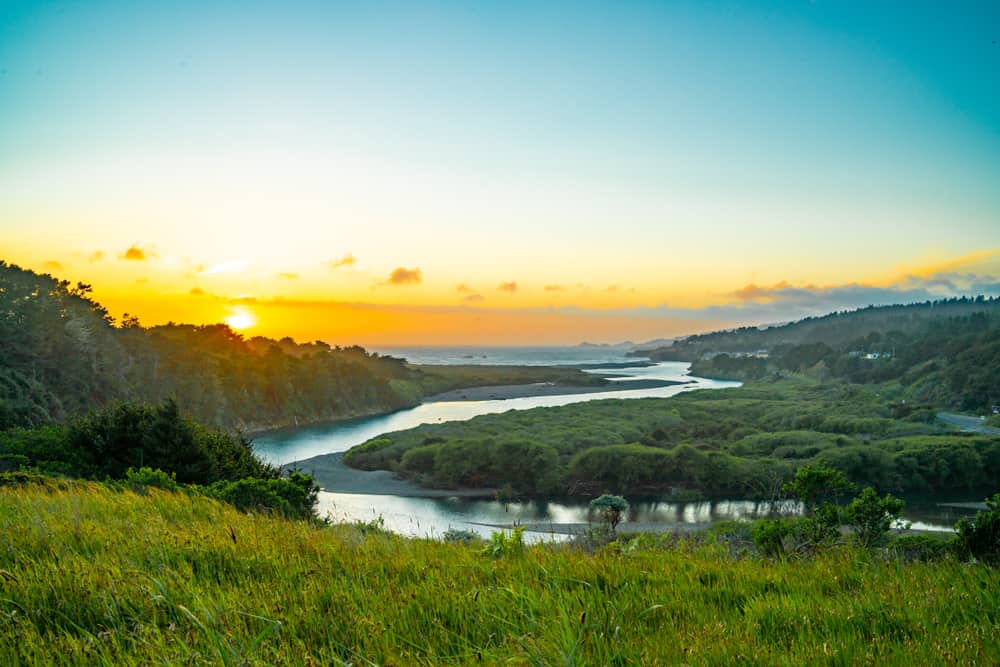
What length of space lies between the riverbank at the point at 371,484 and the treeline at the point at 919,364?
4802 centimetres

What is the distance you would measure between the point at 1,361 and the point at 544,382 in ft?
334

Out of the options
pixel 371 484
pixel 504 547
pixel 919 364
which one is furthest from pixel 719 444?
pixel 919 364

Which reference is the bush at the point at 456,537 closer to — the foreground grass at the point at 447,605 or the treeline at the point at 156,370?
the foreground grass at the point at 447,605

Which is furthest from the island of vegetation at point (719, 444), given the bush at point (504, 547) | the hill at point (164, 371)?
the hill at point (164, 371)

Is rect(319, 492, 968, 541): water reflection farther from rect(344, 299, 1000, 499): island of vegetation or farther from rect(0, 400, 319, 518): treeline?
rect(0, 400, 319, 518): treeline

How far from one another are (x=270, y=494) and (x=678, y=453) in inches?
1220

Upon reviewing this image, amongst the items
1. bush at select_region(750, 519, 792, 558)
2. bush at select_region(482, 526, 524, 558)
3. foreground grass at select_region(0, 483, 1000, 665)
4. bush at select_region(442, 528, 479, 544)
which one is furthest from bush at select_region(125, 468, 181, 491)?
bush at select_region(750, 519, 792, 558)

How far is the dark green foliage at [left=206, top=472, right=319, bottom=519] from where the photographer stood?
36.7 feet

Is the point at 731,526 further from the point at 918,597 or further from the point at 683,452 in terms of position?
the point at 683,452

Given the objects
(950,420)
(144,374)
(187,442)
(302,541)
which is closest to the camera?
(302,541)

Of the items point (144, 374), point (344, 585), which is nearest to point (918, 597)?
point (344, 585)

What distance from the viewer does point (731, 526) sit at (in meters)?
19.0

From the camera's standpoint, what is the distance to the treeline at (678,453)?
35344 millimetres

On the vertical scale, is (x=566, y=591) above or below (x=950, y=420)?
above
